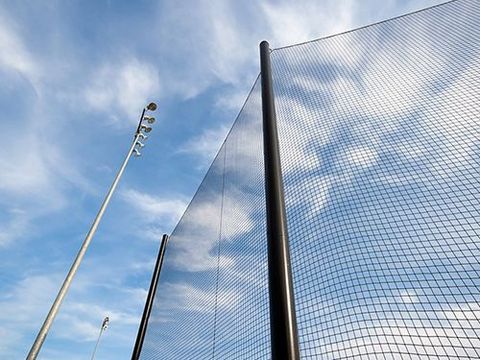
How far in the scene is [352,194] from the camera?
11.0ft

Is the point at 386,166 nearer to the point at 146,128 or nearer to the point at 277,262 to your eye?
the point at 277,262

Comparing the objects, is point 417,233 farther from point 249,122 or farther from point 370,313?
point 249,122

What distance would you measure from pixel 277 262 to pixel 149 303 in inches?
241

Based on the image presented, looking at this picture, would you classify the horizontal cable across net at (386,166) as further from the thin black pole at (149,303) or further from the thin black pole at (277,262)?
the thin black pole at (149,303)

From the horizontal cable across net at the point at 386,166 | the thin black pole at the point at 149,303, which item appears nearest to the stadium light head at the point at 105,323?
the thin black pole at the point at 149,303

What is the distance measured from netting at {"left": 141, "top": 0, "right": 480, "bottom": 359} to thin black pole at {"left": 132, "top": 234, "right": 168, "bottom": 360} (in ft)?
1.03

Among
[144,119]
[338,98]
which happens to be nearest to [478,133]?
[338,98]

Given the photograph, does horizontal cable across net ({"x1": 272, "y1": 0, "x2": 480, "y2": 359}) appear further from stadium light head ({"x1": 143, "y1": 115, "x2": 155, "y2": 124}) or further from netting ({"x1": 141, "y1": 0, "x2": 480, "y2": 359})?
stadium light head ({"x1": 143, "y1": 115, "x2": 155, "y2": 124})

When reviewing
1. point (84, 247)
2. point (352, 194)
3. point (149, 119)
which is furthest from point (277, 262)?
point (149, 119)

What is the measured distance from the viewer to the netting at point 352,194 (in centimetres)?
225

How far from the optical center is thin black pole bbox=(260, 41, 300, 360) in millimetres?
1442

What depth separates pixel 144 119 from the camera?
19.2 feet

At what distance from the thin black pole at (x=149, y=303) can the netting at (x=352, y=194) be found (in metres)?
0.31

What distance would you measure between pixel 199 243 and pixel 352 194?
11.4 feet
